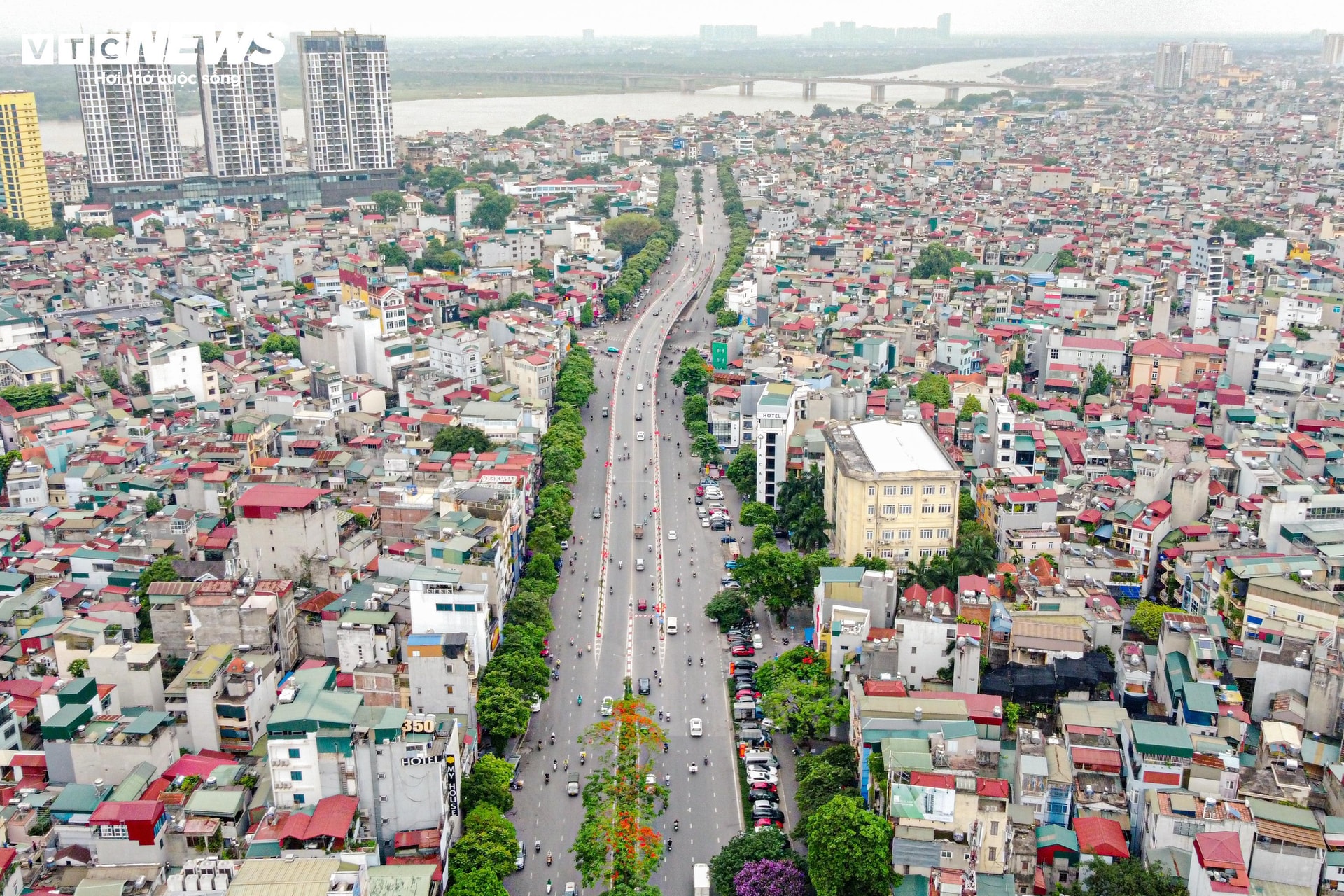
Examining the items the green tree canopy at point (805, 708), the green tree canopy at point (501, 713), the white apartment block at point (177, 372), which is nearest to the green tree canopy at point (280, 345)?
the white apartment block at point (177, 372)

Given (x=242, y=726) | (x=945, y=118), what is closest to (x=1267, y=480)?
(x=242, y=726)

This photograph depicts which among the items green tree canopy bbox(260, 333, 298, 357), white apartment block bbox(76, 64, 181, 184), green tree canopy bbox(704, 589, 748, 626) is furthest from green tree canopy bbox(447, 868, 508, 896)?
white apartment block bbox(76, 64, 181, 184)

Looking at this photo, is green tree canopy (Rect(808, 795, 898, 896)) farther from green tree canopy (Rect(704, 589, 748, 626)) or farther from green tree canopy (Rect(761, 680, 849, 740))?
green tree canopy (Rect(704, 589, 748, 626))

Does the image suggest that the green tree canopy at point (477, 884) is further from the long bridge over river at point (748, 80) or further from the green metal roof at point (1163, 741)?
the long bridge over river at point (748, 80)

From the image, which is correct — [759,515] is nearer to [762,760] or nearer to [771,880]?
[762,760]

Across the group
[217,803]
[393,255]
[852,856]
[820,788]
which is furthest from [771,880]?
[393,255]

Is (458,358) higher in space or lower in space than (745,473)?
higher

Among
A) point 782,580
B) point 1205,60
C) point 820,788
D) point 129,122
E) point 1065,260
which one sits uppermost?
point 1205,60
